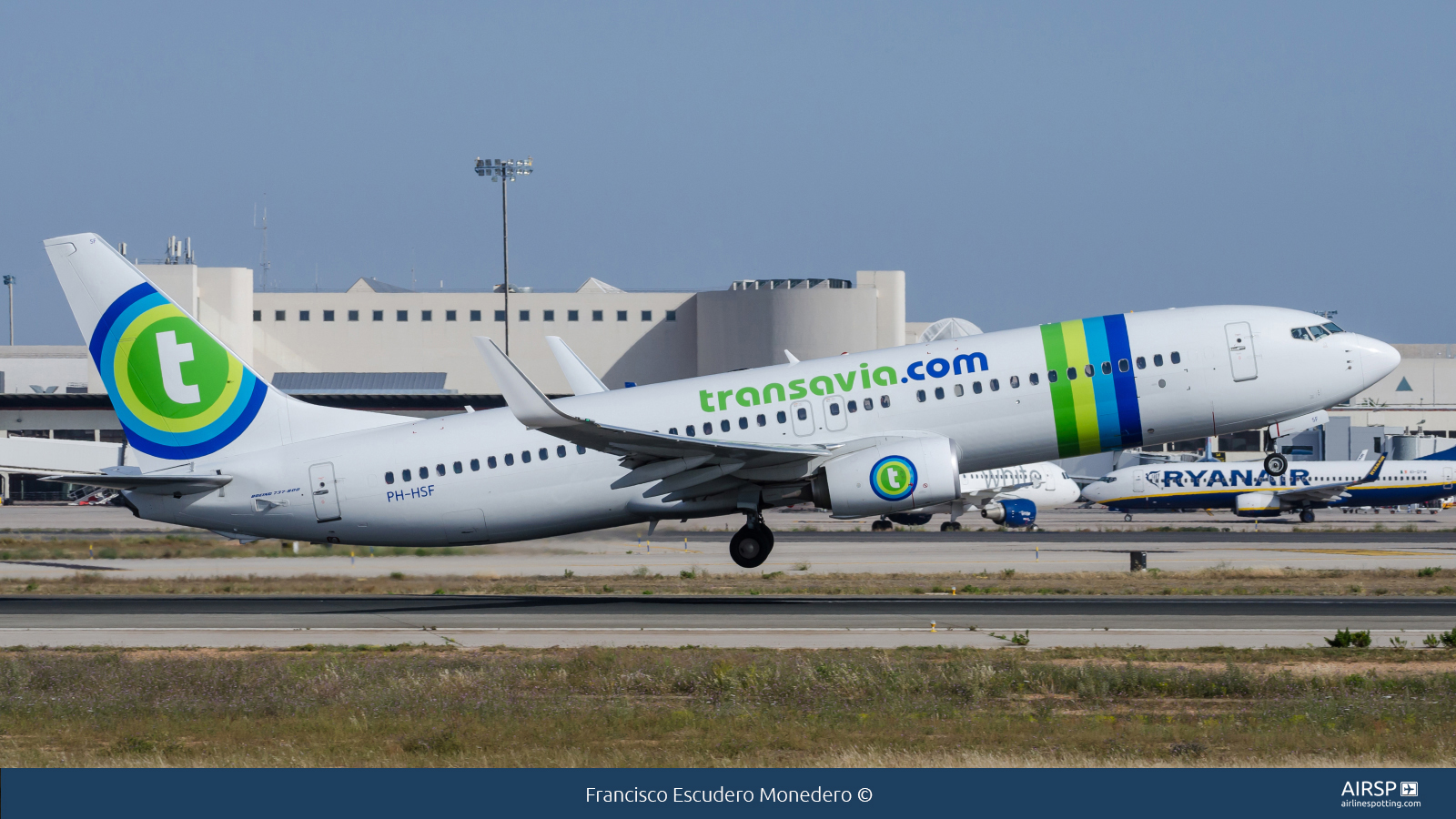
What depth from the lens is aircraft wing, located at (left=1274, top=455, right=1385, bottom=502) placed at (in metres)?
89.8

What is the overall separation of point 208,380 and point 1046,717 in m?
22.5

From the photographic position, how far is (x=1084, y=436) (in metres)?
30.4

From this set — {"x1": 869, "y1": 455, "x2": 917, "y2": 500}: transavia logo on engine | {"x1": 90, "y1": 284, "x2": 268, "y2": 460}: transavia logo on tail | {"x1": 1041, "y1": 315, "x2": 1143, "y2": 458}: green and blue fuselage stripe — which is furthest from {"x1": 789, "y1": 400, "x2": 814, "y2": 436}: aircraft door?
{"x1": 90, "y1": 284, "x2": 268, "y2": 460}: transavia logo on tail

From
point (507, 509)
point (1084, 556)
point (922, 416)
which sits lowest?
point (1084, 556)

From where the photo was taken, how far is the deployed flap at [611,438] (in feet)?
87.4

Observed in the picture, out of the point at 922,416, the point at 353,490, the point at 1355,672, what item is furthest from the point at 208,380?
the point at 1355,672

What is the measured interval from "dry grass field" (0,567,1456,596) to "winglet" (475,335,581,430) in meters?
11.0

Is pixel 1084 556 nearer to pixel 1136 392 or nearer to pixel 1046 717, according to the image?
pixel 1136 392

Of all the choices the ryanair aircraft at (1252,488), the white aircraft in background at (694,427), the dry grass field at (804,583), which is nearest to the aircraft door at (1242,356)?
the white aircraft in background at (694,427)

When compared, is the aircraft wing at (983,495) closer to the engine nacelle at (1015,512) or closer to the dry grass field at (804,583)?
the engine nacelle at (1015,512)

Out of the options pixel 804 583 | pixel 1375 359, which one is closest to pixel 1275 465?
pixel 1375 359

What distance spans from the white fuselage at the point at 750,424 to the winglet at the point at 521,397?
13.1 feet

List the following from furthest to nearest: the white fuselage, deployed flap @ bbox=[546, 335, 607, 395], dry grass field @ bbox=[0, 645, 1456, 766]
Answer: deployed flap @ bbox=[546, 335, 607, 395] < the white fuselage < dry grass field @ bbox=[0, 645, 1456, 766]

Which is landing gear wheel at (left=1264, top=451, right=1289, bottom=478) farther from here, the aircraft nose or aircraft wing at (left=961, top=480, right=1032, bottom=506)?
aircraft wing at (left=961, top=480, right=1032, bottom=506)
